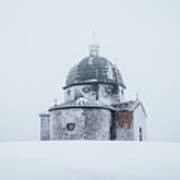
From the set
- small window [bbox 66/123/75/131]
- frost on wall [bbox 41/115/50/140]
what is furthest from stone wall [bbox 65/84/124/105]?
small window [bbox 66/123/75/131]

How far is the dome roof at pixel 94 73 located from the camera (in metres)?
22.9

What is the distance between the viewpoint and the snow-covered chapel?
755 inches

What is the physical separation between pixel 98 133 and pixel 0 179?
53.6 feet

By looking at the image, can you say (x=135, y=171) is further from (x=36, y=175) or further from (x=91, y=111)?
(x=91, y=111)

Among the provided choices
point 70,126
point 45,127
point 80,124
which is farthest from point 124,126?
point 45,127

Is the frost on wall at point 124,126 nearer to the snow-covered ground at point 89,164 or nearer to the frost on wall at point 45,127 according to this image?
the frost on wall at point 45,127

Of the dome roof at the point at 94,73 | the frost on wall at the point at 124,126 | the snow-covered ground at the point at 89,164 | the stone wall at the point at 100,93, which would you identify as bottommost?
the snow-covered ground at the point at 89,164

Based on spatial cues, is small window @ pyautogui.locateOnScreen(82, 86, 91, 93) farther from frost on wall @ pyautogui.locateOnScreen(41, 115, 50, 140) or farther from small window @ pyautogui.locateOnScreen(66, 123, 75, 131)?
frost on wall @ pyautogui.locateOnScreen(41, 115, 50, 140)

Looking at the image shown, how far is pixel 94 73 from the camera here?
23.1 metres

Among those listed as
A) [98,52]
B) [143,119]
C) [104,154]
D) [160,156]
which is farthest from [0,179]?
[98,52]

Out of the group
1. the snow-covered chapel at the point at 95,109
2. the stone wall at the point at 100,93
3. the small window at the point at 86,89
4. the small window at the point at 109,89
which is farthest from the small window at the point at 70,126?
the small window at the point at 109,89

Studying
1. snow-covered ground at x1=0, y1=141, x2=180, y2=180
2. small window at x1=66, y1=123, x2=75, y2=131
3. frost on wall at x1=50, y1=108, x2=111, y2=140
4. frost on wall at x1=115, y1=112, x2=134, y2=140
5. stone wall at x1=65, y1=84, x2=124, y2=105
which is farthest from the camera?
stone wall at x1=65, y1=84, x2=124, y2=105

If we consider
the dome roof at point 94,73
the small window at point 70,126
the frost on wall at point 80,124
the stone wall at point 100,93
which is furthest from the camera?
the dome roof at point 94,73

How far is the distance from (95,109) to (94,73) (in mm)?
4554
